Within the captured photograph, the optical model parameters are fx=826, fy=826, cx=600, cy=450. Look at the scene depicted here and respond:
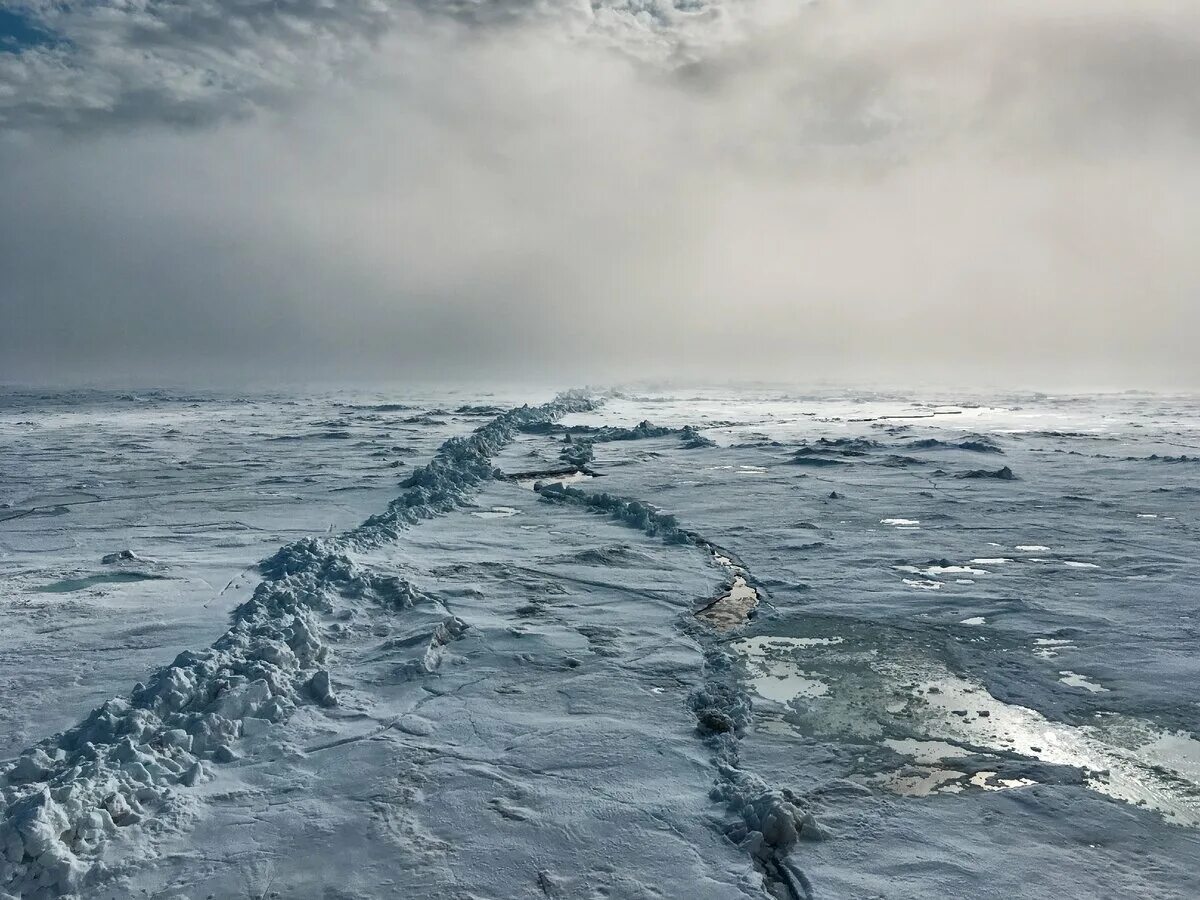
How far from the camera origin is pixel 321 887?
342 cm

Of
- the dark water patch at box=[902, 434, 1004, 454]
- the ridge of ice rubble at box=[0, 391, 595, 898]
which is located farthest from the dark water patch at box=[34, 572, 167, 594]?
the dark water patch at box=[902, 434, 1004, 454]

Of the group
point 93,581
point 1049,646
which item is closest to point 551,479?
point 93,581

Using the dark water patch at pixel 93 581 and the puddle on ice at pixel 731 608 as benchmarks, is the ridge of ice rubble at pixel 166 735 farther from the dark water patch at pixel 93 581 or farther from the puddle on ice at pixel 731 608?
the puddle on ice at pixel 731 608

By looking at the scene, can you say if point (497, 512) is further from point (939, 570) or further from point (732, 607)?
point (939, 570)

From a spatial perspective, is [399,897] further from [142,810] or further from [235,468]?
[235,468]

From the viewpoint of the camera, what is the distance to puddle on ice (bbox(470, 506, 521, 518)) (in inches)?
471

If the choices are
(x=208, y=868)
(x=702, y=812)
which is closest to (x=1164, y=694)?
(x=702, y=812)

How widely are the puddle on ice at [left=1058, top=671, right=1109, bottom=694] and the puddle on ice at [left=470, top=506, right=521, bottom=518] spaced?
7729mm

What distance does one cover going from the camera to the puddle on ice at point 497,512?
39.3ft

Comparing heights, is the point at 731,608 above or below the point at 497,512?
below

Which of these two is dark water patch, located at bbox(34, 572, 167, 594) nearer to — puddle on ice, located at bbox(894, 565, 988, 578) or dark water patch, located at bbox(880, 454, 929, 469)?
puddle on ice, located at bbox(894, 565, 988, 578)

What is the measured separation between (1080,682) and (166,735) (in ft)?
18.9

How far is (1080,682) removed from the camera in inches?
223

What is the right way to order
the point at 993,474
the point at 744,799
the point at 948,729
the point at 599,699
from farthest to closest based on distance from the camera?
the point at 993,474 → the point at 599,699 → the point at 948,729 → the point at 744,799
